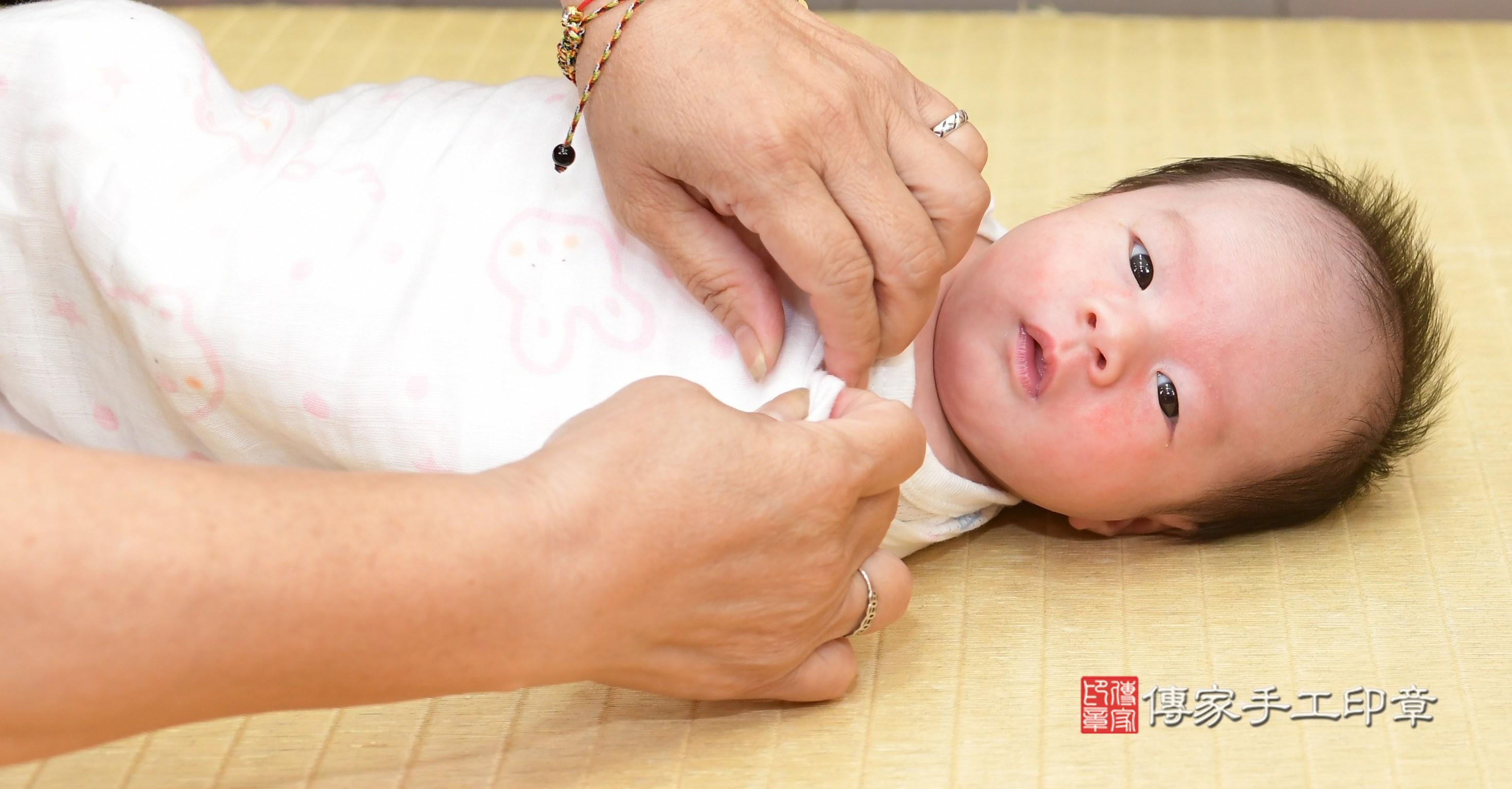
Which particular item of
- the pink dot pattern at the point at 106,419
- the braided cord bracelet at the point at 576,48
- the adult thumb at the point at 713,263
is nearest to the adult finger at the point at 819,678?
the adult thumb at the point at 713,263

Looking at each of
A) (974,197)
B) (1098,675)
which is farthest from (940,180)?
(1098,675)

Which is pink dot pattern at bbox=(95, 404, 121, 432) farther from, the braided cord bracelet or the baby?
the braided cord bracelet

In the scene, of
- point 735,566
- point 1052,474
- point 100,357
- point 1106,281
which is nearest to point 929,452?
point 1052,474

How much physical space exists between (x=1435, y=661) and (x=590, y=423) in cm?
72

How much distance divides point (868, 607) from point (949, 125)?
0.39 meters

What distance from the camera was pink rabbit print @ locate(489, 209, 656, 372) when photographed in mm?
1112

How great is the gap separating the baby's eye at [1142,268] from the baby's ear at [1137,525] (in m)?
0.22

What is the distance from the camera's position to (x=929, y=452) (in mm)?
1215

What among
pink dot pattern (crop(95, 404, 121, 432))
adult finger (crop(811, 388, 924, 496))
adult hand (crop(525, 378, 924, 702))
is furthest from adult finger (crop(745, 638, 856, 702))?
pink dot pattern (crop(95, 404, 121, 432))

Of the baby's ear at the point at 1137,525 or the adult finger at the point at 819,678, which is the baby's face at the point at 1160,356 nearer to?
the baby's ear at the point at 1137,525

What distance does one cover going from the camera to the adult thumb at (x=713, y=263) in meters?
1.06

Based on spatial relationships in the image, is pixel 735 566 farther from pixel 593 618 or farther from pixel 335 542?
pixel 335 542

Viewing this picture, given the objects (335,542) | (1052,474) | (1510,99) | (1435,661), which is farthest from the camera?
(1510,99)

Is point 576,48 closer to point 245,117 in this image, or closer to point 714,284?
point 714,284
